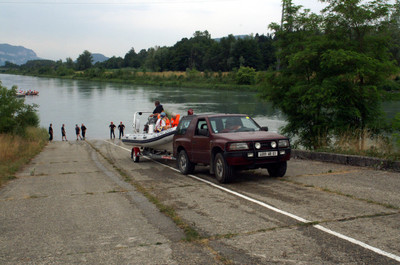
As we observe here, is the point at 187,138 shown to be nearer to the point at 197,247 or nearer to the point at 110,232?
the point at 110,232

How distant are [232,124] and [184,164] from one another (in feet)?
5.98

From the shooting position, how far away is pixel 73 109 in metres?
61.8

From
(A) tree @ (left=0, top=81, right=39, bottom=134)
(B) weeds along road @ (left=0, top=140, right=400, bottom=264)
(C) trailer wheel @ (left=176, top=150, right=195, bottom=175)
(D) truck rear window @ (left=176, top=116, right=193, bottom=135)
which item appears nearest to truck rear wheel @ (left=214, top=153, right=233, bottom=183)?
(B) weeds along road @ (left=0, top=140, right=400, bottom=264)

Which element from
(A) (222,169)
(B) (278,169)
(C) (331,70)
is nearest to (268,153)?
(B) (278,169)

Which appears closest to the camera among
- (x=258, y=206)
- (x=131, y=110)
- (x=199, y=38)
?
(x=258, y=206)

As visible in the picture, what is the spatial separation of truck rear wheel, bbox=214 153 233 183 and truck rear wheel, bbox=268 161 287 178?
127 centimetres

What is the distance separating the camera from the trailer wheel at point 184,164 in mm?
10648

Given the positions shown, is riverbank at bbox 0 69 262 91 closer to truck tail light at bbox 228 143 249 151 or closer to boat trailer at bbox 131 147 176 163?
boat trailer at bbox 131 147 176 163

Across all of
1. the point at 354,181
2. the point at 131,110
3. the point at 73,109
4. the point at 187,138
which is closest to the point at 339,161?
the point at 354,181

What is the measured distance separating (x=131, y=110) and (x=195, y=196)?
50715 millimetres

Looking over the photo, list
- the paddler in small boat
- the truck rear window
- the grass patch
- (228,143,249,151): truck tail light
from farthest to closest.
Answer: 1. the paddler in small boat
2. the grass patch
3. the truck rear window
4. (228,143,249,151): truck tail light

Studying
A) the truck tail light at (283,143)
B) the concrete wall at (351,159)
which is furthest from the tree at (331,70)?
the truck tail light at (283,143)

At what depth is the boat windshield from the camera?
9922mm

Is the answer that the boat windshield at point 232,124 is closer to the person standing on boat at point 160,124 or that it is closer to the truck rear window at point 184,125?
the truck rear window at point 184,125
